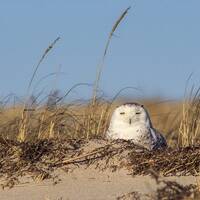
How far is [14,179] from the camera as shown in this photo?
20.8ft

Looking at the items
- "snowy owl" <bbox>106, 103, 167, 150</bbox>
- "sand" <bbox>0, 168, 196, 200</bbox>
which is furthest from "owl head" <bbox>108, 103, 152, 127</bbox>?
"sand" <bbox>0, 168, 196, 200</bbox>

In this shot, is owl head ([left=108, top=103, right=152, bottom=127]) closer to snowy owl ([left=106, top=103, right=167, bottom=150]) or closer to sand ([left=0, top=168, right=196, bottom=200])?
snowy owl ([left=106, top=103, right=167, bottom=150])

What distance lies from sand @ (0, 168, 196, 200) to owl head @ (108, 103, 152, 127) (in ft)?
4.86

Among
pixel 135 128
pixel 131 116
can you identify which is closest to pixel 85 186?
pixel 135 128

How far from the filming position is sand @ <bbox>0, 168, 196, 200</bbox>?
5.79 metres

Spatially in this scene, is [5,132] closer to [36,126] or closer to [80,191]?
[36,126]

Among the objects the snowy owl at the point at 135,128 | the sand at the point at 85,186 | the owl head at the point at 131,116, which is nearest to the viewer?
the sand at the point at 85,186

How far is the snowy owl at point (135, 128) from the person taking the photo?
7.59 metres

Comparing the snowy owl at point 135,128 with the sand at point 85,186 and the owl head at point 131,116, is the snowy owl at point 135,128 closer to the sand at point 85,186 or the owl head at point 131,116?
the owl head at point 131,116

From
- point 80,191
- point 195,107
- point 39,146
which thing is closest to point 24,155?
point 39,146

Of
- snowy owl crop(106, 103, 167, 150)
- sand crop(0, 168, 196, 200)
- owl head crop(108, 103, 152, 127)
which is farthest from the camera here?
owl head crop(108, 103, 152, 127)

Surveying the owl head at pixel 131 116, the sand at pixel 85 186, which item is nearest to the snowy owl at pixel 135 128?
the owl head at pixel 131 116

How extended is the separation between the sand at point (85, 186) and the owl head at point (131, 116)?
58.3 inches

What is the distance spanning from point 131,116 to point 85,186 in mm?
1992
